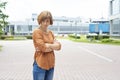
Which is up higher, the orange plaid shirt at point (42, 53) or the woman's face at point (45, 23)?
the woman's face at point (45, 23)

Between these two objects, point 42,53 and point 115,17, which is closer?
point 42,53

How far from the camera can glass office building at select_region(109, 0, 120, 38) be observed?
66925mm

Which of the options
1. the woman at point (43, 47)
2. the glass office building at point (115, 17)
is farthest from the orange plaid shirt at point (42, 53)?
Answer: the glass office building at point (115, 17)

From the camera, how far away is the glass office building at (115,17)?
2635 inches

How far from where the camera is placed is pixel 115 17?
A: 6950cm

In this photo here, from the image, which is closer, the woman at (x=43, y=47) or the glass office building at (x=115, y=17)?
the woman at (x=43, y=47)

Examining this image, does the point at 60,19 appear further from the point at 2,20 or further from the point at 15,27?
A: the point at 2,20

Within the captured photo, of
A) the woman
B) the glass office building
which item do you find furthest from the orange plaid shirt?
the glass office building

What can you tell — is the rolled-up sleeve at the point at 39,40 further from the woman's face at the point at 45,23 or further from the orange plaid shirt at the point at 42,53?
the woman's face at the point at 45,23

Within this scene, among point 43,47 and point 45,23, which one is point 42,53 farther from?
point 45,23

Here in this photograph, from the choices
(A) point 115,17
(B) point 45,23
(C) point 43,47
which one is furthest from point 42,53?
(A) point 115,17

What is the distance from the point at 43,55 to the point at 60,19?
434ft

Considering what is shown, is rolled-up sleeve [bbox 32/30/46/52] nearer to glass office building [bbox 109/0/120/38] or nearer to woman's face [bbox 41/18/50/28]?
woman's face [bbox 41/18/50/28]

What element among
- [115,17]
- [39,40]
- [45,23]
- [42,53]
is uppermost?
[115,17]
